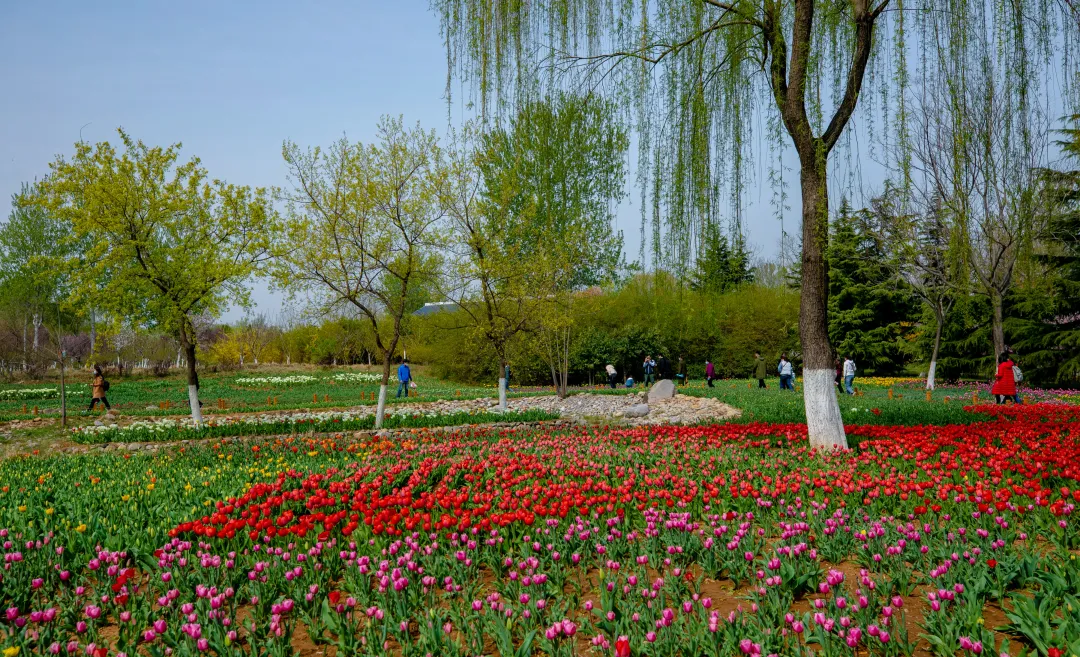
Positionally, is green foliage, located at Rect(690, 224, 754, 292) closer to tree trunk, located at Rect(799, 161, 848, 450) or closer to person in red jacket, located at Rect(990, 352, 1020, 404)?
tree trunk, located at Rect(799, 161, 848, 450)

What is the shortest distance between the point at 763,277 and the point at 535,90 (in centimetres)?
5123

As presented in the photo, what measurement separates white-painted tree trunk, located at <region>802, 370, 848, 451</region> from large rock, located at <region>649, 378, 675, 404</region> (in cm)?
1086

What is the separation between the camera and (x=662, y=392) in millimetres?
17812

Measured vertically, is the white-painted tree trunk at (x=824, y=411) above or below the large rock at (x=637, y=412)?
above

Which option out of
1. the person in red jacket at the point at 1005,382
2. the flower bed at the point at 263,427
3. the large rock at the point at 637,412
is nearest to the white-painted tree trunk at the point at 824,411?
the flower bed at the point at 263,427

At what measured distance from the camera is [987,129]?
4414 mm

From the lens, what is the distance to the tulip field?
2.70 meters

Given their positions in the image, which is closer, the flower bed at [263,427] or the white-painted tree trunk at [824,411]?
the white-painted tree trunk at [824,411]

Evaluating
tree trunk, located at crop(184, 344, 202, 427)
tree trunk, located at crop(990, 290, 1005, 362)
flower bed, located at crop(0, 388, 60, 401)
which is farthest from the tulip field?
flower bed, located at crop(0, 388, 60, 401)

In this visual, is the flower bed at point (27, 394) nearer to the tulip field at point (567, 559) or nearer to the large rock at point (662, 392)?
the tulip field at point (567, 559)

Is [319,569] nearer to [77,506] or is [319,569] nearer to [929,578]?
[77,506]

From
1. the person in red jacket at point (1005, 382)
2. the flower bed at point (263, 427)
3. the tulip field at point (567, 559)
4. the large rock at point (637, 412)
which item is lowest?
the large rock at point (637, 412)

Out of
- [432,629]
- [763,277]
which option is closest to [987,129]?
[432,629]

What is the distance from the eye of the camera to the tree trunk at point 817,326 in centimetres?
652
